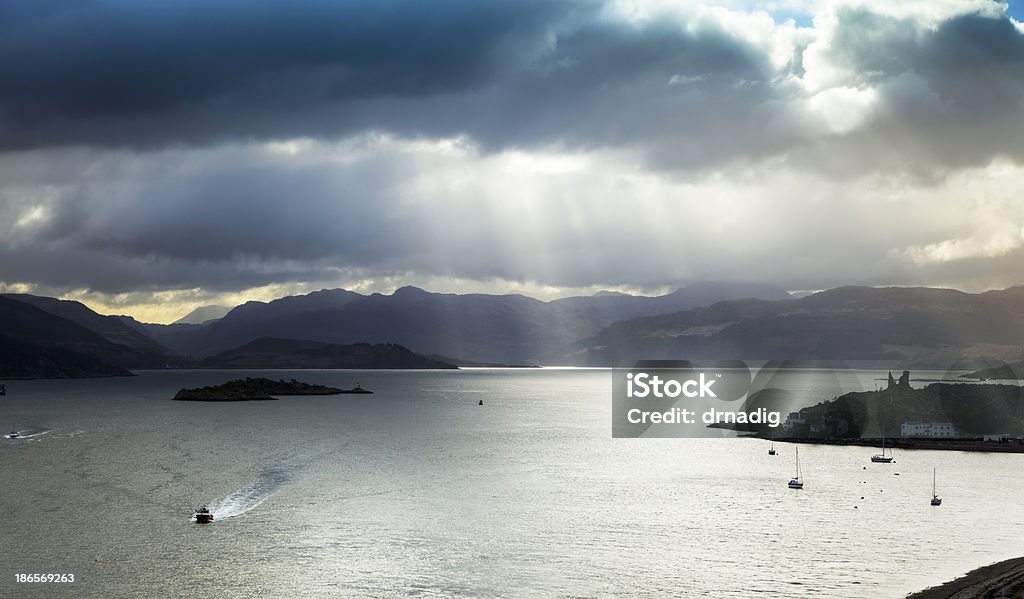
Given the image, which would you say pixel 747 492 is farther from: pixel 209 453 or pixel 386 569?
pixel 209 453

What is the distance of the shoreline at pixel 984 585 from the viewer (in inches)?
2489

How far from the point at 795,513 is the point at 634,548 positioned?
32191 millimetres

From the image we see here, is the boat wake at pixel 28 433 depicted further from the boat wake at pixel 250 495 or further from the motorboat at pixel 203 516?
the motorboat at pixel 203 516

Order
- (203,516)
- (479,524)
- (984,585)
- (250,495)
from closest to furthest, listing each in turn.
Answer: (984,585) → (203,516) → (479,524) → (250,495)

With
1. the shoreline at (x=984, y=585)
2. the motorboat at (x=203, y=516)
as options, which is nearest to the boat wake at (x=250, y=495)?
the motorboat at (x=203, y=516)

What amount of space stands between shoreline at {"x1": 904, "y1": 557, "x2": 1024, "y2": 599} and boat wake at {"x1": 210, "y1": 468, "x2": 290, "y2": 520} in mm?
70575

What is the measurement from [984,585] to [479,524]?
160 feet

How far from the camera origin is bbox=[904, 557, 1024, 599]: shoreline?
63.2 metres

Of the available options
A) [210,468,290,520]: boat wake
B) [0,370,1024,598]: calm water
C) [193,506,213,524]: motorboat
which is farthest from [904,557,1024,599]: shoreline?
[210,468,290,520]: boat wake

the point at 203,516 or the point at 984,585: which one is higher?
the point at 203,516

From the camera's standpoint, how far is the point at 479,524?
308 feet

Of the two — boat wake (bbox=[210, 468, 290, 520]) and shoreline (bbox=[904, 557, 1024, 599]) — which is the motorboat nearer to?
boat wake (bbox=[210, 468, 290, 520])

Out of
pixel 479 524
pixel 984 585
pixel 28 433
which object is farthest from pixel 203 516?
pixel 28 433

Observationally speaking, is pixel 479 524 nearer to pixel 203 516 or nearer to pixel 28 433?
pixel 203 516
